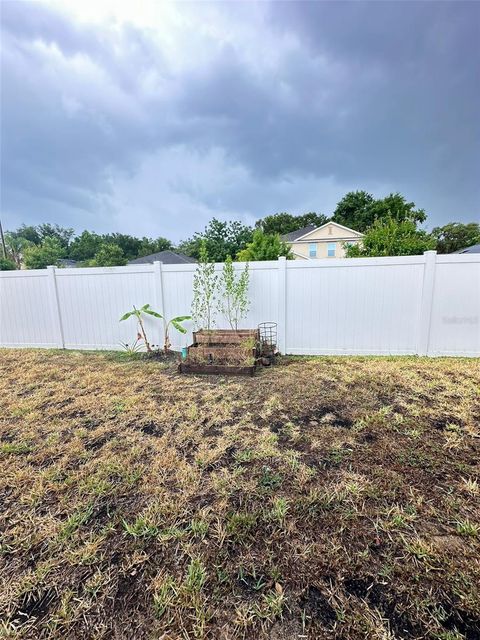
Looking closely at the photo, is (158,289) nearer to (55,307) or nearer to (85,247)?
(55,307)

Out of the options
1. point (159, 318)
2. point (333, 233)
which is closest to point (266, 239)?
point (159, 318)

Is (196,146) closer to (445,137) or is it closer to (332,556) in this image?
(445,137)

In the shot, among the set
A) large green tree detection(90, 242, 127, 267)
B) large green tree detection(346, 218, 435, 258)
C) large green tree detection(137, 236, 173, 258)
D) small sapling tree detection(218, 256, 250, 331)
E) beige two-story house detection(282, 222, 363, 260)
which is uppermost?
large green tree detection(137, 236, 173, 258)

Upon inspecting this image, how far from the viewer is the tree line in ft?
23.9

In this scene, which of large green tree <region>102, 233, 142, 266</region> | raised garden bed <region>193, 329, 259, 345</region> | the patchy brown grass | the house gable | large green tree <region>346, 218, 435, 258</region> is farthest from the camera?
large green tree <region>102, 233, 142, 266</region>

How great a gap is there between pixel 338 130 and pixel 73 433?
48.8ft

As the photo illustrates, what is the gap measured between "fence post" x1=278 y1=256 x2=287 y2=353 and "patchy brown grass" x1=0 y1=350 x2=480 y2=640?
72.4 inches

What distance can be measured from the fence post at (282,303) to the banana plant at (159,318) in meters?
1.70

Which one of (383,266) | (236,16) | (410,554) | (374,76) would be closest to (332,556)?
(410,554)

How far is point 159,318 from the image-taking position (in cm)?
514

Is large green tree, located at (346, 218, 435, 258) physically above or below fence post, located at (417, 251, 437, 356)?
above

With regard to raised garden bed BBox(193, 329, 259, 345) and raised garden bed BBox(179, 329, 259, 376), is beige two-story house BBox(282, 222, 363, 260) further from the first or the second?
raised garden bed BBox(179, 329, 259, 376)

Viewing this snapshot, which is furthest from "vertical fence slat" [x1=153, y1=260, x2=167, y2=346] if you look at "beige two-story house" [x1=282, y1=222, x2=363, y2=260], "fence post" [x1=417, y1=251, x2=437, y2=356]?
"beige two-story house" [x1=282, y1=222, x2=363, y2=260]

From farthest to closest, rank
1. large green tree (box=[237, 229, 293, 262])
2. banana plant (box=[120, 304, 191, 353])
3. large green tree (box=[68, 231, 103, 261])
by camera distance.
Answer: large green tree (box=[68, 231, 103, 261]) → large green tree (box=[237, 229, 293, 262]) → banana plant (box=[120, 304, 191, 353])
